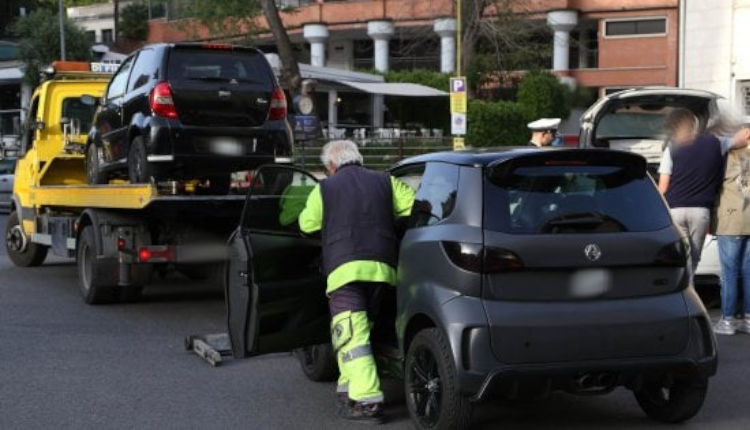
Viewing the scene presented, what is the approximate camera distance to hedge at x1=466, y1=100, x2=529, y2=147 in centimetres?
3438

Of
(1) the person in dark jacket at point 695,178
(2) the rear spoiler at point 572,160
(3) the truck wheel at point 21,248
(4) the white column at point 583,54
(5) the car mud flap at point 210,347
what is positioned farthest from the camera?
(4) the white column at point 583,54

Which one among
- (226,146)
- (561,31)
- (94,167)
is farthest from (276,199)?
(561,31)

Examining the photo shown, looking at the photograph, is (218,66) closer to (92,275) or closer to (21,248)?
(92,275)

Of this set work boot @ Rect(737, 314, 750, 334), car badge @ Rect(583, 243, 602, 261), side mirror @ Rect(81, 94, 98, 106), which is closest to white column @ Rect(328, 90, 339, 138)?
side mirror @ Rect(81, 94, 98, 106)

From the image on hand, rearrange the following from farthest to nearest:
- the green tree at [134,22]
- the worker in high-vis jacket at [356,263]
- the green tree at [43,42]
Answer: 1. the green tree at [134,22]
2. the green tree at [43,42]
3. the worker in high-vis jacket at [356,263]

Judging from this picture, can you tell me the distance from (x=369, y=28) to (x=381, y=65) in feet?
7.77

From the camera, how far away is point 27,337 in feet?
27.1

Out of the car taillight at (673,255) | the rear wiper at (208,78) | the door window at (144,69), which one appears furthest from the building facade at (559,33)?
the car taillight at (673,255)

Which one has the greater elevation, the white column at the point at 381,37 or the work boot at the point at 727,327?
the white column at the point at 381,37

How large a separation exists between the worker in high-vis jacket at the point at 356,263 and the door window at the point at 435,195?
197 mm

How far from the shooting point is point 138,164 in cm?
945

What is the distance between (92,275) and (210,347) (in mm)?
2863

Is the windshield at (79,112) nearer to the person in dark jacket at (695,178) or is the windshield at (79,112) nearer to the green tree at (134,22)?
the person in dark jacket at (695,178)

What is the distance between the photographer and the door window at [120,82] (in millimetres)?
10273
